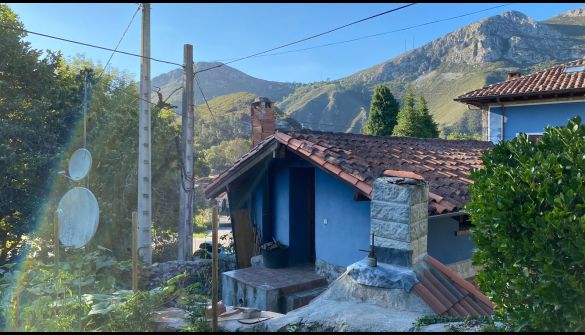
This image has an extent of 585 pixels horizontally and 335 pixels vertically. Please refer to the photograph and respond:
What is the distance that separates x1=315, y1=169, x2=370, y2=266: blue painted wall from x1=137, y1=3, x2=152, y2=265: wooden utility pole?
3829 mm

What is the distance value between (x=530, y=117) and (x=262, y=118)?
10.4 m

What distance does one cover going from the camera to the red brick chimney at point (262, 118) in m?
11.0

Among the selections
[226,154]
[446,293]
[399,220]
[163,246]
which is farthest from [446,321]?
[226,154]

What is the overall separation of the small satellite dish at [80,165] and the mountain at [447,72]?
168 feet

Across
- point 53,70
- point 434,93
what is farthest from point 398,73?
point 53,70

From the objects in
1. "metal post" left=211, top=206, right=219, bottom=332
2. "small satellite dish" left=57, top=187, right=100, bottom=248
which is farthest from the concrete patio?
"metal post" left=211, top=206, right=219, bottom=332

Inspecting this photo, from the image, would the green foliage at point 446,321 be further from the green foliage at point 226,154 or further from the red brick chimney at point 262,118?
the green foliage at point 226,154

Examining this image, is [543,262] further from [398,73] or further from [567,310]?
[398,73]

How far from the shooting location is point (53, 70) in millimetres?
14156

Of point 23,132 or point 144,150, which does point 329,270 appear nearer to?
point 144,150

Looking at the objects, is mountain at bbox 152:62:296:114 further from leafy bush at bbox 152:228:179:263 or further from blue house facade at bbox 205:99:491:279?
blue house facade at bbox 205:99:491:279

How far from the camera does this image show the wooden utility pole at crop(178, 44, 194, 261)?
32.8 feet

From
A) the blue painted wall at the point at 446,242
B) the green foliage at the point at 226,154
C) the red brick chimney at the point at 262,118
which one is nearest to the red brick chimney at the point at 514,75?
the red brick chimney at the point at 262,118

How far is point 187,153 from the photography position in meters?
10.1
